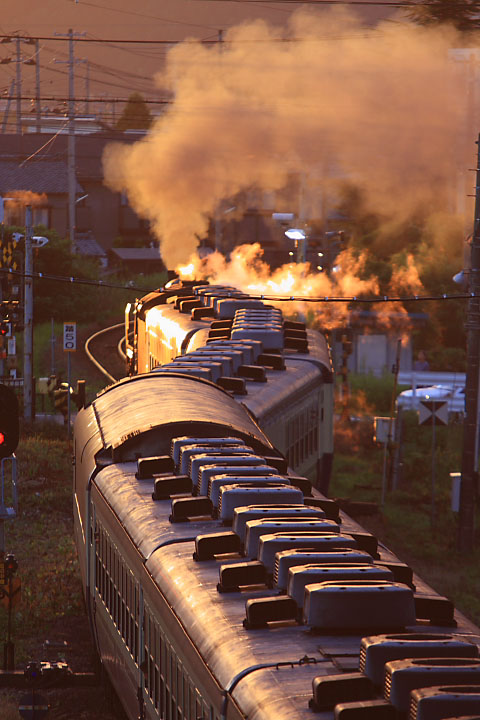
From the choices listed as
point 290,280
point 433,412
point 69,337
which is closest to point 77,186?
point 290,280

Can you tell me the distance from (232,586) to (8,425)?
28.9ft

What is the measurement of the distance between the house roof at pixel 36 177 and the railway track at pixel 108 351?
2800cm

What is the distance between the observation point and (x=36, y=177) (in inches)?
3780

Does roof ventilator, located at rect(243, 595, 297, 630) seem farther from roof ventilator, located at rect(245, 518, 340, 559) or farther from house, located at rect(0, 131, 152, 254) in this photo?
house, located at rect(0, 131, 152, 254)

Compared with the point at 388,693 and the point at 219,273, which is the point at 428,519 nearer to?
the point at 388,693

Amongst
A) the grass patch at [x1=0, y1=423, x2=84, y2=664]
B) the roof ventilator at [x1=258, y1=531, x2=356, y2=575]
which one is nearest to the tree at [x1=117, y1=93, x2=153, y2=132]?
the grass patch at [x1=0, y1=423, x2=84, y2=664]

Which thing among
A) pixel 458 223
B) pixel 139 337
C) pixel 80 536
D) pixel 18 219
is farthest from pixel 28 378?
pixel 18 219

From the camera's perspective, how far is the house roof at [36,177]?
94375mm

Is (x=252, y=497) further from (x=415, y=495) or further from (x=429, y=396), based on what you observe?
(x=429, y=396)

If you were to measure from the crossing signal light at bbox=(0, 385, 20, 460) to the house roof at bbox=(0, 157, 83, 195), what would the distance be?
256ft

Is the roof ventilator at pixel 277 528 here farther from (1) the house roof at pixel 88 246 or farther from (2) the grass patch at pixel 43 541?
(1) the house roof at pixel 88 246

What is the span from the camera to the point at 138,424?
1625 cm

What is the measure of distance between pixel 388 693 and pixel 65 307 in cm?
6597

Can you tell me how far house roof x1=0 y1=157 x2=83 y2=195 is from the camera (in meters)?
94.4
